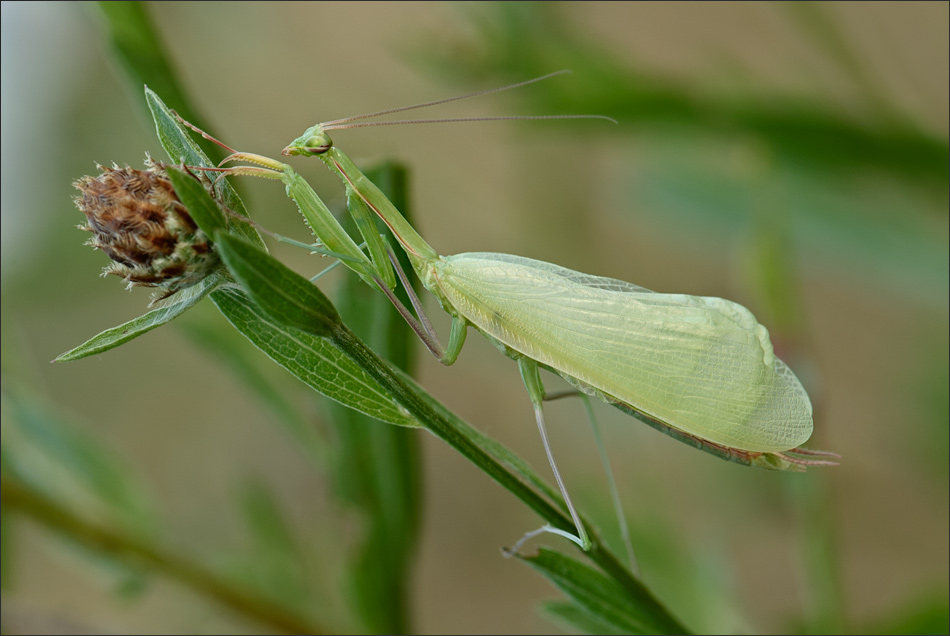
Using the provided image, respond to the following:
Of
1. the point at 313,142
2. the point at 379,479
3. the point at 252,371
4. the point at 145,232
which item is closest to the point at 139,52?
the point at 313,142

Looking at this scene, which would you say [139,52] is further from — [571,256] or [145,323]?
[571,256]

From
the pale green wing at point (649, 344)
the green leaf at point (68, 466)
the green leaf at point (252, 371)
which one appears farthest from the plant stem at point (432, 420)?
the green leaf at point (68, 466)

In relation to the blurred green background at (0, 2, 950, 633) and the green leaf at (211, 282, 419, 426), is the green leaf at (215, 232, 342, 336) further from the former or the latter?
the blurred green background at (0, 2, 950, 633)

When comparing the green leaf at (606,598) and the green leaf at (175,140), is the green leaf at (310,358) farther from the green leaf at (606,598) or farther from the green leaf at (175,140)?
the green leaf at (606,598)

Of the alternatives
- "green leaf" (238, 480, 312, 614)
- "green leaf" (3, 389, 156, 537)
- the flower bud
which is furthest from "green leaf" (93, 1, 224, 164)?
"green leaf" (238, 480, 312, 614)

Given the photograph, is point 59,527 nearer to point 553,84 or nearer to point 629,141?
point 553,84

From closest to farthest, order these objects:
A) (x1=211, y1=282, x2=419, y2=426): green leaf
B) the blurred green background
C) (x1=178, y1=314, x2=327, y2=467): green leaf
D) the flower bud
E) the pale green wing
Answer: the flower bud → (x1=211, y1=282, x2=419, y2=426): green leaf → the pale green wing → (x1=178, y1=314, x2=327, y2=467): green leaf → the blurred green background

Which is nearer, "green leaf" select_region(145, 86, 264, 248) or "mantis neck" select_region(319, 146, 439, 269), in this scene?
A: "green leaf" select_region(145, 86, 264, 248)
